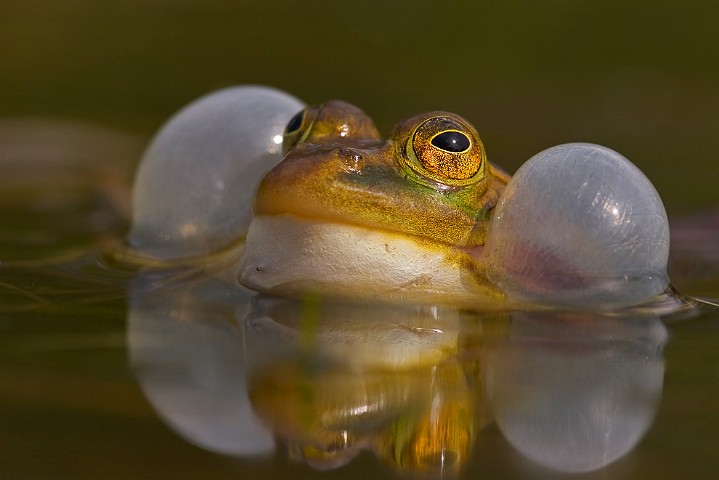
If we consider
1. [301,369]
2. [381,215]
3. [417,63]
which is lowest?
[417,63]

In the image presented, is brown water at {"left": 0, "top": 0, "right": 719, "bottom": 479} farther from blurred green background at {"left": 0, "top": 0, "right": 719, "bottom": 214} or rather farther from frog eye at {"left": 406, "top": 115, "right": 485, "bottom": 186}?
blurred green background at {"left": 0, "top": 0, "right": 719, "bottom": 214}

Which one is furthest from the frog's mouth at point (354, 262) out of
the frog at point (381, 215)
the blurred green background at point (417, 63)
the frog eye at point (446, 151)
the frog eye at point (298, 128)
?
the blurred green background at point (417, 63)

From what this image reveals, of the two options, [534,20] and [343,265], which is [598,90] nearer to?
[534,20]

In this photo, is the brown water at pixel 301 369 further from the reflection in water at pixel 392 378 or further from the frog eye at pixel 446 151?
the frog eye at pixel 446 151

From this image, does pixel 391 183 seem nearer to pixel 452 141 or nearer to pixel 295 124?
pixel 452 141

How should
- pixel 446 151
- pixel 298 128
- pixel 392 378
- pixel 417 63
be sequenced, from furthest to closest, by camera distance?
pixel 417 63 → pixel 298 128 → pixel 446 151 → pixel 392 378

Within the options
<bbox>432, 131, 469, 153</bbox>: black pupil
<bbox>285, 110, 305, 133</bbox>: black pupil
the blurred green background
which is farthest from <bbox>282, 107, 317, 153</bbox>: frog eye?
the blurred green background

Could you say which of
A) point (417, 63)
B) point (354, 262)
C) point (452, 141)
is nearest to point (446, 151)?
point (452, 141)
